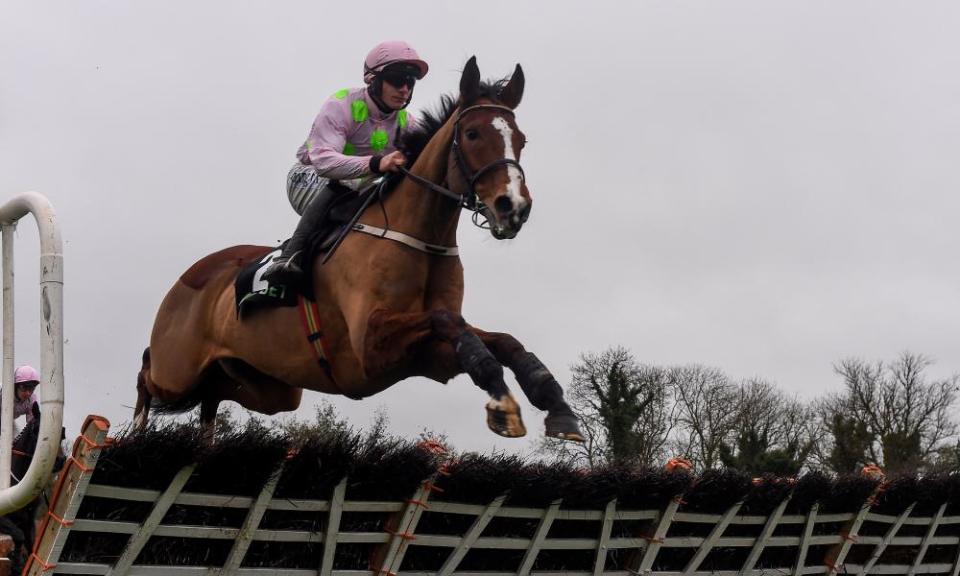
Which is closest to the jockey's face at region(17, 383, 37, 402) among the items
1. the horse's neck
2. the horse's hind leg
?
the horse's hind leg

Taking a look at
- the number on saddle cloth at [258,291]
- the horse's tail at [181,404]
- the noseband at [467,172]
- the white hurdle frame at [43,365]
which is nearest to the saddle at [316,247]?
the number on saddle cloth at [258,291]

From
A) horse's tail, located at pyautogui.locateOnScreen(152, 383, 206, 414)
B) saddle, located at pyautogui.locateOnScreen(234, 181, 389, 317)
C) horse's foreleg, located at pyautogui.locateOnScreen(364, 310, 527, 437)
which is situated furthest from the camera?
horse's tail, located at pyautogui.locateOnScreen(152, 383, 206, 414)

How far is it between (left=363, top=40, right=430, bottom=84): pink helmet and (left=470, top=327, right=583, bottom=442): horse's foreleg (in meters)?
1.73

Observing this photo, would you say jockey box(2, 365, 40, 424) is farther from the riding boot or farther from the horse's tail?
the riding boot

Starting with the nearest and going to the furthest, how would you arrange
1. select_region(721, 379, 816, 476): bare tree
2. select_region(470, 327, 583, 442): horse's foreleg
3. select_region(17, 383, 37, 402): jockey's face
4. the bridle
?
1. select_region(470, 327, 583, 442): horse's foreleg
2. the bridle
3. select_region(17, 383, 37, 402): jockey's face
4. select_region(721, 379, 816, 476): bare tree

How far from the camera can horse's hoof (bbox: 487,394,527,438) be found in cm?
517

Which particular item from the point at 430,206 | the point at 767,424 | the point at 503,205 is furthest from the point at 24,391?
the point at 767,424

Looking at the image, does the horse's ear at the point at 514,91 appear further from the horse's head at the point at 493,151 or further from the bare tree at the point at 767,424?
the bare tree at the point at 767,424

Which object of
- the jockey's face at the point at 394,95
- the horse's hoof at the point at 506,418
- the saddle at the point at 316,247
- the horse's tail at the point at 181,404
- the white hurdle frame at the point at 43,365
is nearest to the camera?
the white hurdle frame at the point at 43,365

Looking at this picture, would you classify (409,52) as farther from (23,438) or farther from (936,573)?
(936,573)

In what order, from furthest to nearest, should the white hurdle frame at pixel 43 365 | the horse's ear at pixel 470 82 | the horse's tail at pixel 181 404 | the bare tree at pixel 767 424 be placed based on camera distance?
the bare tree at pixel 767 424 < the horse's tail at pixel 181 404 < the horse's ear at pixel 470 82 < the white hurdle frame at pixel 43 365

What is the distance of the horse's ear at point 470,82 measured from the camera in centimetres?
617

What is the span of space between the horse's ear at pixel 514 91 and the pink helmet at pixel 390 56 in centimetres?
68

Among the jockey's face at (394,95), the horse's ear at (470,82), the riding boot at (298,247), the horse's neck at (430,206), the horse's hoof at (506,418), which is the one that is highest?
the horse's ear at (470,82)
